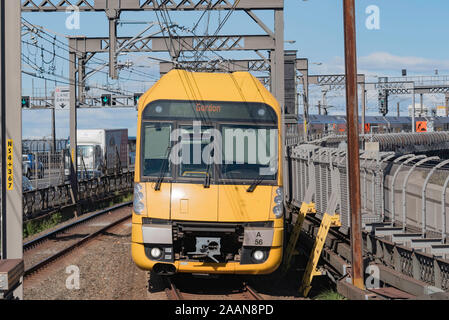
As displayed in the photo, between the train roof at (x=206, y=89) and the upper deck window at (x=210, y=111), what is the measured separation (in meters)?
0.09

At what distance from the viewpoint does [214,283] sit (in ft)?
40.9

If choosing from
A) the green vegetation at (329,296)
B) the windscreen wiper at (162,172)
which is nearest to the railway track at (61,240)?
the windscreen wiper at (162,172)

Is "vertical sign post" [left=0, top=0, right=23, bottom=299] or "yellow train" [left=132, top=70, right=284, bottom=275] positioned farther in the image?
"yellow train" [left=132, top=70, right=284, bottom=275]

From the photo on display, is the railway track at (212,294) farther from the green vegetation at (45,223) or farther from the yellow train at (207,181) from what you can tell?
the green vegetation at (45,223)

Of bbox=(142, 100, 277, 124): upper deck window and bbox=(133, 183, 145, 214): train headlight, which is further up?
bbox=(142, 100, 277, 124): upper deck window

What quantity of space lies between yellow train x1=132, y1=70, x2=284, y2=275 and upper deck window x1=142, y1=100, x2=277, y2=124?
0.02 m

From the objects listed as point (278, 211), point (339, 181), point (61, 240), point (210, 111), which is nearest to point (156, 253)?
point (278, 211)

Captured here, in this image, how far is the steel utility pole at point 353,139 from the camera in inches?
428

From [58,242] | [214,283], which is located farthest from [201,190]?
[58,242]

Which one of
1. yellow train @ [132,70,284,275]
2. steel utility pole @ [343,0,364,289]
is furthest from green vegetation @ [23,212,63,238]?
steel utility pole @ [343,0,364,289]

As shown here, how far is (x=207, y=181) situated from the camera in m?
10.6

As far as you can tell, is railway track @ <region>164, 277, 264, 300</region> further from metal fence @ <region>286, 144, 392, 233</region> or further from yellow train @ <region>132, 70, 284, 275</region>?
metal fence @ <region>286, 144, 392, 233</region>

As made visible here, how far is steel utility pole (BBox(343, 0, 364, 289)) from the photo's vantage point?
10883 millimetres
